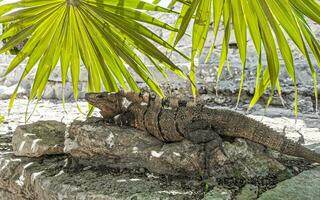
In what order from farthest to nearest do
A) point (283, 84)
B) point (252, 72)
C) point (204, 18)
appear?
point (252, 72)
point (283, 84)
point (204, 18)

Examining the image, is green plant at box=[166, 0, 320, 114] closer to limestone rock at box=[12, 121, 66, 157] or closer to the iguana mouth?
the iguana mouth

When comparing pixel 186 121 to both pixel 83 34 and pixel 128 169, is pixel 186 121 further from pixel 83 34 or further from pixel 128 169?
pixel 83 34

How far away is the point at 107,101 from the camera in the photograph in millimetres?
1936

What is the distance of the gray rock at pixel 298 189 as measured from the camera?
1418 millimetres

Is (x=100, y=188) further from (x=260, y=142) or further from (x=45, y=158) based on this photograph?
(x=260, y=142)

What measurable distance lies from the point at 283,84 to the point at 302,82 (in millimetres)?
328

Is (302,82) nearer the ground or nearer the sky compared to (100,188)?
nearer the sky

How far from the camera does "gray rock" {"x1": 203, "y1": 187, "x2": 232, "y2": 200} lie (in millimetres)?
1419

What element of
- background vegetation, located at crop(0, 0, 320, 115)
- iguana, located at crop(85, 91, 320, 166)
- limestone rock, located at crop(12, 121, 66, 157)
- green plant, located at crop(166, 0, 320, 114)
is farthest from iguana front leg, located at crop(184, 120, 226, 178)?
limestone rock, located at crop(12, 121, 66, 157)

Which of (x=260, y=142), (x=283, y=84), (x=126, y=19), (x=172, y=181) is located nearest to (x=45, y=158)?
(x=172, y=181)

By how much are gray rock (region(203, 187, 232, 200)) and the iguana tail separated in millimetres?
345

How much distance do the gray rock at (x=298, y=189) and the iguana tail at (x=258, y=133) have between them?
0.11m

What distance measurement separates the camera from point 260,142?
1694 millimetres

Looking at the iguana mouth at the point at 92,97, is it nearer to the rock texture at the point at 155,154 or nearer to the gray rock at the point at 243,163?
the rock texture at the point at 155,154
